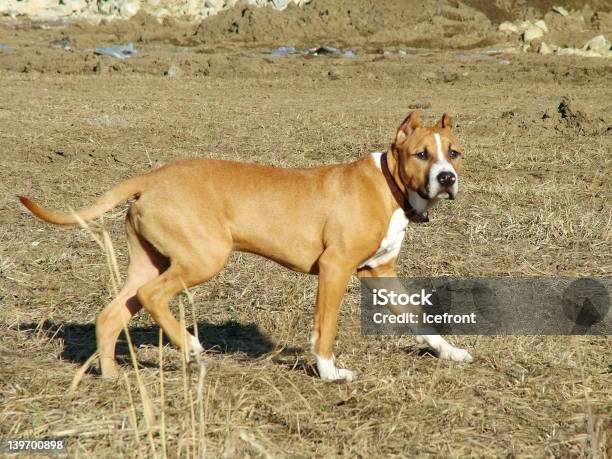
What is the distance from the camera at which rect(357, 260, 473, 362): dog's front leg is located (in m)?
5.77

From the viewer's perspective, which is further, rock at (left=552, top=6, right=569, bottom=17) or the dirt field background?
rock at (left=552, top=6, right=569, bottom=17)

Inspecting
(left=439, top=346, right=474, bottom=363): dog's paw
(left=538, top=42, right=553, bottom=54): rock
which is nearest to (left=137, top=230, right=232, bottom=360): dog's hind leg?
(left=439, top=346, right=474, bottom=363): dog's paw

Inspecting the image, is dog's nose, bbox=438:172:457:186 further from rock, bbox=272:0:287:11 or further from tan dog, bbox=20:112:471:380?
rock, bbox=272:0:287:11

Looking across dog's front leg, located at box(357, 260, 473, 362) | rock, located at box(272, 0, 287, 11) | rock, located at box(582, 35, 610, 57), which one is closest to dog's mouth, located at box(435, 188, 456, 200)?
dog's front leg, located at box(357, 260, 473, 362)

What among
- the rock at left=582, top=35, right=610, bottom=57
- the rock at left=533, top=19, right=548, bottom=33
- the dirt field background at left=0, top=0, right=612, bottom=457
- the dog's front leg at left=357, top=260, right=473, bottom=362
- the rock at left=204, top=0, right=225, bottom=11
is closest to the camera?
the dirt field background at left=0, top=0, right=612, bottom=457

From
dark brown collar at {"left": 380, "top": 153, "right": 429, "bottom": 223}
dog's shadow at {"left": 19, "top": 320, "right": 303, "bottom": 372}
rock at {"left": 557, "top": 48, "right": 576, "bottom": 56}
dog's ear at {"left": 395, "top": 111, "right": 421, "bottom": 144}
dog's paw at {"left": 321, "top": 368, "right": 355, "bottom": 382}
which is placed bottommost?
rock at {"left": 557, "top": 48, "right": 576, "bottom": 56}

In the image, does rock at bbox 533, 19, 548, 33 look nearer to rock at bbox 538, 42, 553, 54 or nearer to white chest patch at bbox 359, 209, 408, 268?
rock at bbox 538, 42, 553, 54

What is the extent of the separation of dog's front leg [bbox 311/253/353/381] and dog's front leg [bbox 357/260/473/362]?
54cm

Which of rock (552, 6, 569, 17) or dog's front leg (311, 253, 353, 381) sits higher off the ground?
dog's front leg (311, 253, 353, 381)

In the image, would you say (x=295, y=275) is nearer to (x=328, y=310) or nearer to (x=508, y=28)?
(x=328, y=310)

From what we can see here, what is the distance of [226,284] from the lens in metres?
7.52

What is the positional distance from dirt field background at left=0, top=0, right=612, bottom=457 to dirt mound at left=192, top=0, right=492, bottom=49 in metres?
11.4

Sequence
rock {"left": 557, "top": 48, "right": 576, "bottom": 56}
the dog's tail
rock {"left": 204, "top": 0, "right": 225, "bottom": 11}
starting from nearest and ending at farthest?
1. the dog's tail
2. rock {"left": 557, "top": 48, "right": 576, "bottom": 56}
3. rock {"left": 204, "top": 0, "right": 225, "bottom": 11}

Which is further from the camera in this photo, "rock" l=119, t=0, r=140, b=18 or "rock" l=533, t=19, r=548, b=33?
"rock" l=119, t=0, r=140, b=18
